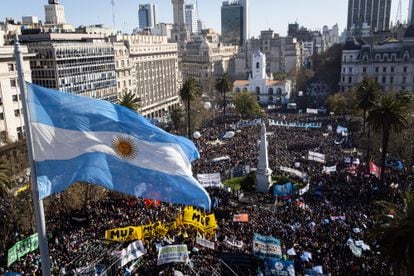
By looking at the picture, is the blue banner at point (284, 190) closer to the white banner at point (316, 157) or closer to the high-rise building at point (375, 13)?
the white banner at point (316, 157)

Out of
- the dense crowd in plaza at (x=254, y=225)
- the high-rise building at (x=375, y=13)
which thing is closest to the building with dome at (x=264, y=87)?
the dense crowd in plaza at (x=254, y=225)

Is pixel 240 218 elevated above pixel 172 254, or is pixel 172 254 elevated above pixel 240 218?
pixel 172 254

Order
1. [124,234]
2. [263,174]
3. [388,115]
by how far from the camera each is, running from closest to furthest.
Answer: [124,234] < [388,115] < [263,174]

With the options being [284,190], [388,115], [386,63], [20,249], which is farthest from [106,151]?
[386,63]

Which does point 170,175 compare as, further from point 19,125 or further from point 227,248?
point 19,125

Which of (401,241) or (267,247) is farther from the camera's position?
(267,247)

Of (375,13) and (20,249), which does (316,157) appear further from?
(375,13)

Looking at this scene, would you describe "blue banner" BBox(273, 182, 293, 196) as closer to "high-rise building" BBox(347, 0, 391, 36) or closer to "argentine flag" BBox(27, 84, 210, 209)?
"argentine flag" BBox(27, 84, 210, 209)
